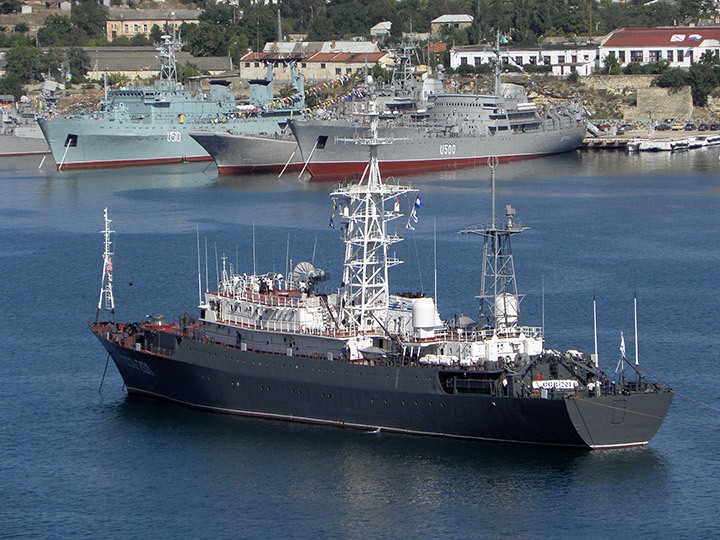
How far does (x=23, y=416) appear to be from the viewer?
41594mm

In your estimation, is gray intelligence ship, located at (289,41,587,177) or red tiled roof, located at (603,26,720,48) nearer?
gray intelligence ship, located at (289,41,587,177)

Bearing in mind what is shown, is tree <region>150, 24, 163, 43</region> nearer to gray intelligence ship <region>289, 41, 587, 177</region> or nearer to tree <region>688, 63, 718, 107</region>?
gray intelligence ship <region>289, 41, 587, 177</region>

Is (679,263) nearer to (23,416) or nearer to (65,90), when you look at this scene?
(23,416)

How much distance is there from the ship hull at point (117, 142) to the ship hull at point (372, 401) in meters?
69.8

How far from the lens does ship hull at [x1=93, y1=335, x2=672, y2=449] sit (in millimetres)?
36219

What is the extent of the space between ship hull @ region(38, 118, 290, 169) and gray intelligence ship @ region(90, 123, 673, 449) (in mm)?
69200

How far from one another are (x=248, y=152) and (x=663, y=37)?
170 feet

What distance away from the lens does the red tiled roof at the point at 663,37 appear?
132475 mm

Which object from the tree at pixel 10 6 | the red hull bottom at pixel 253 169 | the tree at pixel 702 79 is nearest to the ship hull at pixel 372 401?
the red hull bottom at pixel 253 169

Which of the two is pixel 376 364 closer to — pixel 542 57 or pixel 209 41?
pixel 542 57

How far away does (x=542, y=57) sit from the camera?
13600 cm

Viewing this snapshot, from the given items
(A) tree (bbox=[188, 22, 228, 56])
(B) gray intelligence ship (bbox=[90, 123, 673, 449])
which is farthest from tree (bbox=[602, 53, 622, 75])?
(B) gray intelligence ship (bbox=[90, 123, 673, 449])

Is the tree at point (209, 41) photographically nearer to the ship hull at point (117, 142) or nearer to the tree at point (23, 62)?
the tree at point (23, 62)

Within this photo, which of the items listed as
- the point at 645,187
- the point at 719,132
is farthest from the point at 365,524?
the point at 719,132
